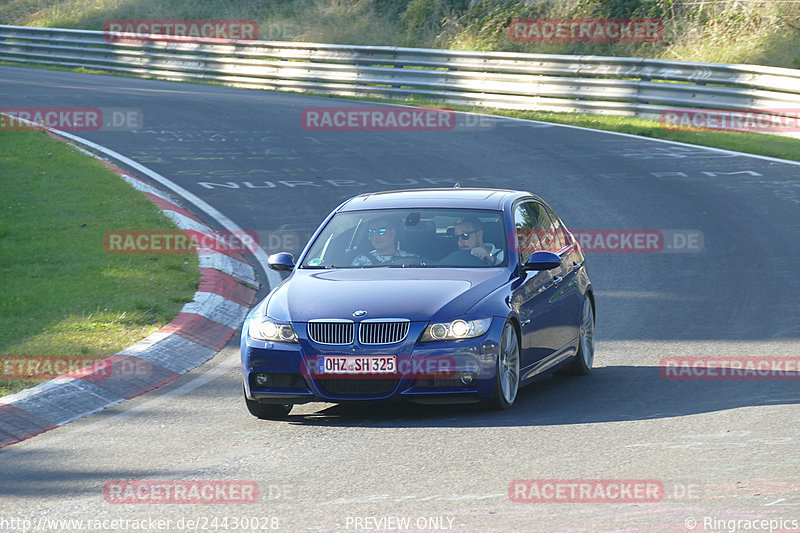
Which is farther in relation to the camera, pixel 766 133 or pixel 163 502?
pixel 766 133

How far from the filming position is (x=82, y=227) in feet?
48.3

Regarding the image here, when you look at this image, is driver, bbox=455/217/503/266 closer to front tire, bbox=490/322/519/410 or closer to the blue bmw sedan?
the blue bmw sedan

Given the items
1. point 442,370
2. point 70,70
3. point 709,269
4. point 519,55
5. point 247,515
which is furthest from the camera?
point 70,70

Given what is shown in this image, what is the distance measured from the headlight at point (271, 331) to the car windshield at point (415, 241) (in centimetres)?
102

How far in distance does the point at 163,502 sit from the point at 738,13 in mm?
24762

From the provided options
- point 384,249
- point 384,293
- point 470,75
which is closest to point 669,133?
point 470,75

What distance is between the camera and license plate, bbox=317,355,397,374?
8.01 metres

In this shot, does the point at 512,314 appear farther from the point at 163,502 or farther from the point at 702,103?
the point at 702,103

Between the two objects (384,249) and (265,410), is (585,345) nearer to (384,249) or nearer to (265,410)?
(384,249)

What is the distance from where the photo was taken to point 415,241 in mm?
9352

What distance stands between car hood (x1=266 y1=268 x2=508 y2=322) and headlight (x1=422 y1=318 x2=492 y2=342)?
6 centimetres

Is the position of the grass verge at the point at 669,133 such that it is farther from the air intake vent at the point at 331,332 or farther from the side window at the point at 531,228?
the air intake vent at the point at 331,332

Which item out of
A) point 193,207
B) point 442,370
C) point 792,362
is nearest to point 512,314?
point 442,370

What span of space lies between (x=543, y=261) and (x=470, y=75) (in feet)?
59.8
